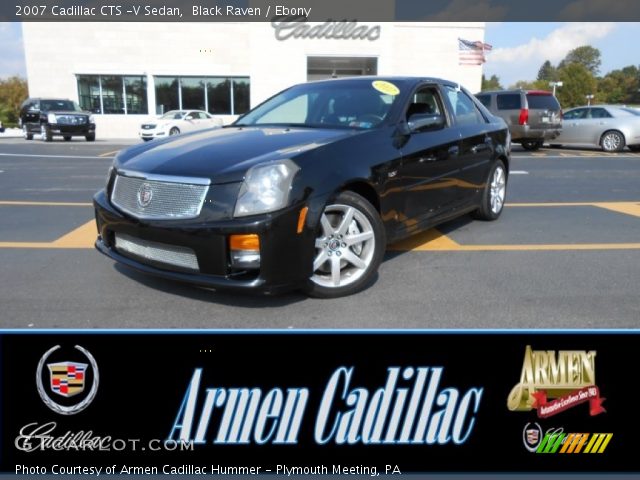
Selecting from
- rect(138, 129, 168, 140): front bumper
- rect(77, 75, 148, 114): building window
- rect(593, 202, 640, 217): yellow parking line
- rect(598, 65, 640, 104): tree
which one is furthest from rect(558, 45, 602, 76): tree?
rect(593, 202, 640, 217): yellow parking line

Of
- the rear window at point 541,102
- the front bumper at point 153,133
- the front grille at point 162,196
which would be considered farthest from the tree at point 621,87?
the front grille at point 162,196

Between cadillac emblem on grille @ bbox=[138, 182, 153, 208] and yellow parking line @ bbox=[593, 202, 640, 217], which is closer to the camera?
cadillac emblem on grille @ bbox=[138, 182, 153, 208]

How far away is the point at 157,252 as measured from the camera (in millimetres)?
3213

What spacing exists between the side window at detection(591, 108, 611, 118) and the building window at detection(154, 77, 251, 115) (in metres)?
18.4

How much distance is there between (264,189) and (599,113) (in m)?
15.3

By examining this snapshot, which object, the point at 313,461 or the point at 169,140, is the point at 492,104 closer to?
the point at 169,140

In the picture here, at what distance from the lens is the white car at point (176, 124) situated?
Answer: 21092 mm

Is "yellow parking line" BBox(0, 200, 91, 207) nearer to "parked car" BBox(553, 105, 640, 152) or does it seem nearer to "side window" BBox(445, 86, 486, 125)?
"side window" BBox(445, 86, 486, 125)

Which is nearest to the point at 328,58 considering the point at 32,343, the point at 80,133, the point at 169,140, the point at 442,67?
the point at 442,67

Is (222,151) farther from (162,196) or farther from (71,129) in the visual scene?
(71,129)

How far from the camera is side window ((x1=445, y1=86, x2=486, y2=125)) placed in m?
4.88

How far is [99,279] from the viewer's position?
Result: 3.86m

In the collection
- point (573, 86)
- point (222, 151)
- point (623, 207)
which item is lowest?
point (623, 207)

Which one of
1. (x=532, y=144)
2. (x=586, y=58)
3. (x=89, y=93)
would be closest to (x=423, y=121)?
(x=532, y=144)
